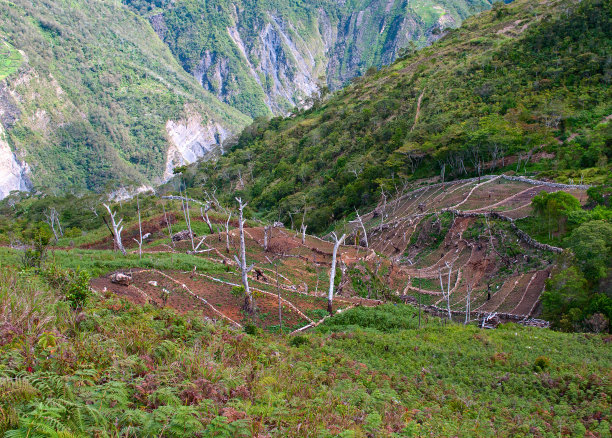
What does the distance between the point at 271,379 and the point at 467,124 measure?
1694 inches

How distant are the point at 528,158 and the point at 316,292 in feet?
95.5

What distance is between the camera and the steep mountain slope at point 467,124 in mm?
39312

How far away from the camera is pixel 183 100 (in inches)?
7195

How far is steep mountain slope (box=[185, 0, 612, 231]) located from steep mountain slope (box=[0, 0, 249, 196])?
218ft

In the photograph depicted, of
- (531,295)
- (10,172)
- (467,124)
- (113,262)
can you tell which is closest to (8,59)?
(10,172)

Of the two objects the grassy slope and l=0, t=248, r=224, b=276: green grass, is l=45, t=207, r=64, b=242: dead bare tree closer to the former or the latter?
l=0, t=248, r=224, b=276: green grass

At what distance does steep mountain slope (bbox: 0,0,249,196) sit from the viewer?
5103 inches

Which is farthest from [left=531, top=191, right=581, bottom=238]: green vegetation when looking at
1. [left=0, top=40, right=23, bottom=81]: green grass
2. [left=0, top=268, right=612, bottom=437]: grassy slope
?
[left=0, top=40, right=23, bottom=81]: green grass

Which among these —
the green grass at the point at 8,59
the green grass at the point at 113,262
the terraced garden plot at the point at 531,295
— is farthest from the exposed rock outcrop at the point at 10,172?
the terraced garden plot at the point at 531,295

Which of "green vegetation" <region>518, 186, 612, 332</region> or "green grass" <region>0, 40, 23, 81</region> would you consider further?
"green grass" <region>0, 40, 23, 81</region>

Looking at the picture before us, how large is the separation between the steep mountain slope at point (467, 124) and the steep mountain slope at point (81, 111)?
66.4 metres

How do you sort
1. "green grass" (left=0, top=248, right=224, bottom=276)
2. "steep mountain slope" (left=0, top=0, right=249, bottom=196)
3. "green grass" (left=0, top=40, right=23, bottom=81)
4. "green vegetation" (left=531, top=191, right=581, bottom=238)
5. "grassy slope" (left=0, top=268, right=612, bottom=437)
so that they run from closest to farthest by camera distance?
"grassy slope" (left=0, top=268, right=612, bottom=437) < "green grass" (left=0, top=248, right=224, bottom=276) < "green vegetation" (left=531, top=191, right=581, bottom=238) < "steep mountain slope" (left=0, top=0, right=249, bottom=196) < "green grass" (left=0, top=40, right=23, bottom=81)

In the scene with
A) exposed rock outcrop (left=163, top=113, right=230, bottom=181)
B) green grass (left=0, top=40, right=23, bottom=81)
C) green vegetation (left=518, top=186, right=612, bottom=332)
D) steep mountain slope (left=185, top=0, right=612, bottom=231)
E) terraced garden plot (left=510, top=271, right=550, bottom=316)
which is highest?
green grass (left=0, top=40, right=23, bottom=81)

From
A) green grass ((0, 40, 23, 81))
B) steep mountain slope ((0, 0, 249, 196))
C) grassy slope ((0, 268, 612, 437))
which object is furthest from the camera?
green grass ((0, 40, 23, 81))
